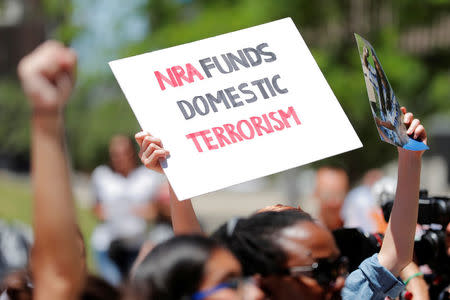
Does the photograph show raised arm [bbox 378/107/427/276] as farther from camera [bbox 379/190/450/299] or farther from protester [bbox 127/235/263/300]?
A: protester [bbox 127/235/263/300]

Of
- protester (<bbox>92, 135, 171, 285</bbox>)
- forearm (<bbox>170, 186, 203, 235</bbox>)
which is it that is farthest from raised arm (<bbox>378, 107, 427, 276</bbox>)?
protester (<bbox>92, 135, 171, 285</bbox>)

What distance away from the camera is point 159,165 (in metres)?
2.24

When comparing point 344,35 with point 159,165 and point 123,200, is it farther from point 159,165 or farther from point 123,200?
point 159,165

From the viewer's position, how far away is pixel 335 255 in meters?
1.98

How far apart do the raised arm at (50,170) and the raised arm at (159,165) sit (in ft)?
2.12

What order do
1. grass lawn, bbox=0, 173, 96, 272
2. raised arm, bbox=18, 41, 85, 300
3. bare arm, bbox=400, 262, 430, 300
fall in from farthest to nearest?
grass lawn, bbox=0, 173, 96, 272
bare arm, bbox=400, 262, 430, 300
raised arm, bbox=18, 41, 85, 300

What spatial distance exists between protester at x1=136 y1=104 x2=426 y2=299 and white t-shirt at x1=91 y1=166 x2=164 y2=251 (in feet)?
12.2

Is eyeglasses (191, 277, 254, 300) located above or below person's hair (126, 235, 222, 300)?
below

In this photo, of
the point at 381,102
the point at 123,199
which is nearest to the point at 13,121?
the point at 123,199

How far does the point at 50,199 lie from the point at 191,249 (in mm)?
385

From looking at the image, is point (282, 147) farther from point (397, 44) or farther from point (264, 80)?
point (397, 44)

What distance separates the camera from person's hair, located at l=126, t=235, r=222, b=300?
1649 mm

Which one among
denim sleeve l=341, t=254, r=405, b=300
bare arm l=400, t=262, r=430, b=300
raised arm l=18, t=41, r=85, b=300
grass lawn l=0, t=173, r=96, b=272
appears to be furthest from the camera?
grass lawn l=0, t=173, r=96, b=272

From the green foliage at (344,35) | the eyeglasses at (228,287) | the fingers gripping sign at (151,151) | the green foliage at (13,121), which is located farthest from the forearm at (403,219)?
the green foliage at (13,121)
